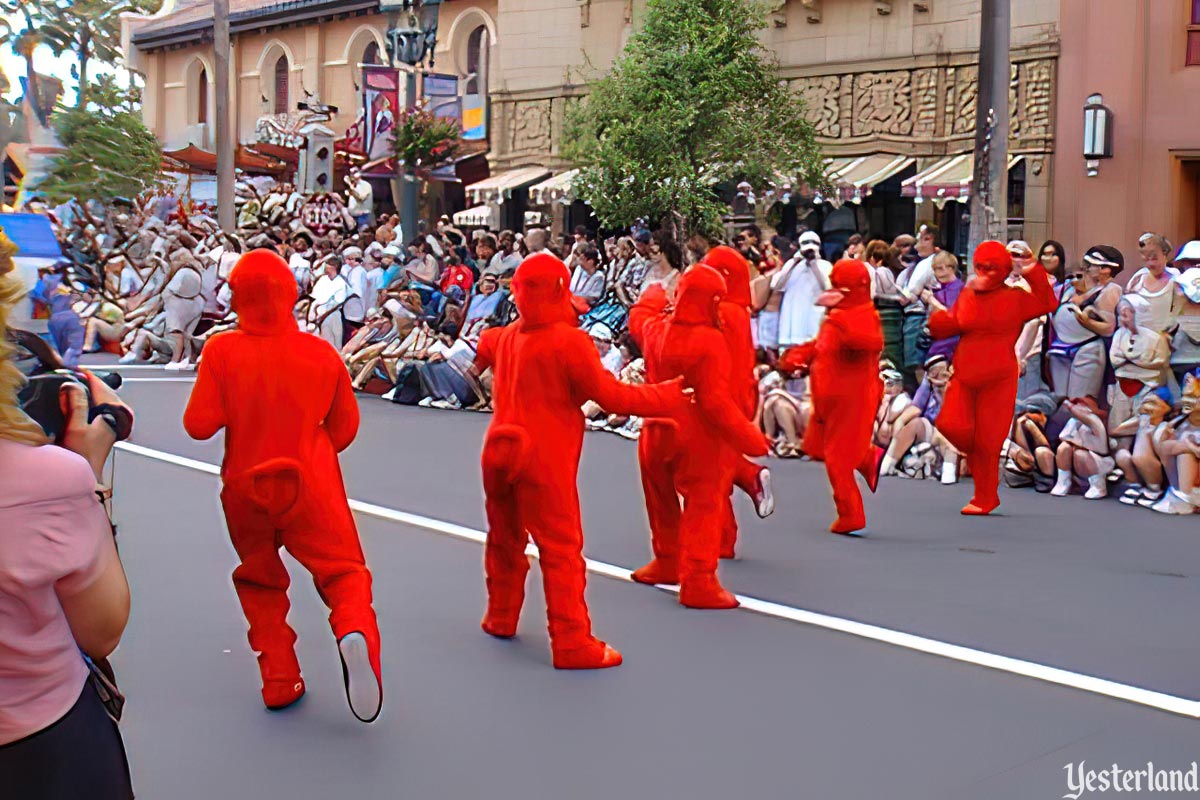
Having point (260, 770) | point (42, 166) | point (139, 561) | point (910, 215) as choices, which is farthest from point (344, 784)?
point (910, 215)

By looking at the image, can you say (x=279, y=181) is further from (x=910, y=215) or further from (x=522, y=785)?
(x=522, y=785)

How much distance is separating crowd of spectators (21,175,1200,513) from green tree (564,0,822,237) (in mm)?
3709

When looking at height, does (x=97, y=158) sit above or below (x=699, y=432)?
above

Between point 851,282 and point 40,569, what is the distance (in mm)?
7002

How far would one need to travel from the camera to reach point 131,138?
1101 inches

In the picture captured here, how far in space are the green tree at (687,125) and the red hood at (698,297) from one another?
56.2 feet

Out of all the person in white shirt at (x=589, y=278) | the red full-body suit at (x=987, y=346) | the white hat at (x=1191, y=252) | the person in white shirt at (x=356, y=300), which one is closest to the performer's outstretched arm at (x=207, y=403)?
the red full-body suit at (x=987, y=346)

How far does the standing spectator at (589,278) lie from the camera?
1678 centimetres

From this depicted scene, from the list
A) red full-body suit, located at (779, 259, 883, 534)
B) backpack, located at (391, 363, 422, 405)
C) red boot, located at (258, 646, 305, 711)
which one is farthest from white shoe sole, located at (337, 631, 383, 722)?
backpack, located at (391, 363, 422, 405)

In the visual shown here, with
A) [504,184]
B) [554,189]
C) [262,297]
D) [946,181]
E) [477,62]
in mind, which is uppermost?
[477,62]

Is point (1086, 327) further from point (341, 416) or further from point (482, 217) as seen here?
point (482, 217)

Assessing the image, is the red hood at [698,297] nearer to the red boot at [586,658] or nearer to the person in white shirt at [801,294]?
the red boot at [586,658]

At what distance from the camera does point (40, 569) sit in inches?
109

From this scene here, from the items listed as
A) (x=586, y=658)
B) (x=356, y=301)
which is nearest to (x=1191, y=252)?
(x=586, y=658)
